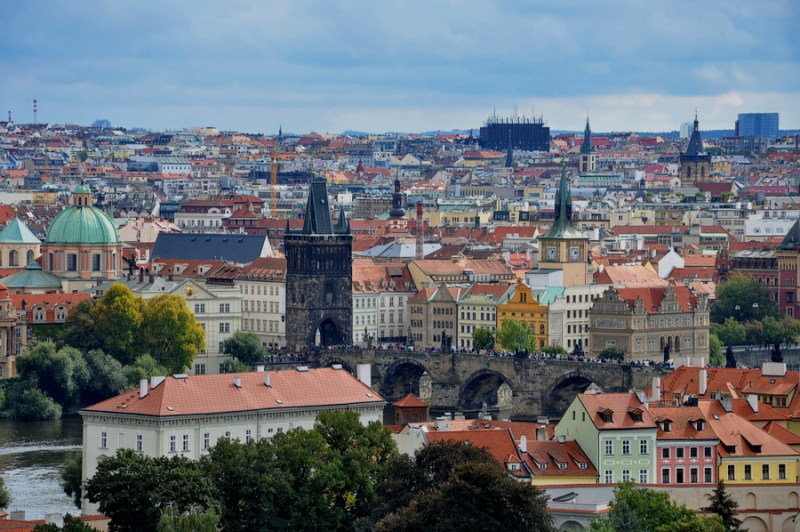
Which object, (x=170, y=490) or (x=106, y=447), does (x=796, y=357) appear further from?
(x=170, y=490)

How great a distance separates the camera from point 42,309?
430 ft

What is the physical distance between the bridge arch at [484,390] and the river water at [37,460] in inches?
767

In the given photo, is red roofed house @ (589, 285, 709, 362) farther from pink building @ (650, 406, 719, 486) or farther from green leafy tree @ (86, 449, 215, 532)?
green leafy tree @ (86, 449, 215, 532)

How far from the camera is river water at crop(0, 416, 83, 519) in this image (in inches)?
3371

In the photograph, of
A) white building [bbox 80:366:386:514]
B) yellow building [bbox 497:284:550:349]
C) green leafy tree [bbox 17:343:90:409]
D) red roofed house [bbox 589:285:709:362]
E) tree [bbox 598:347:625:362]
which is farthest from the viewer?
yellow building [bbox 497:284:550:349]

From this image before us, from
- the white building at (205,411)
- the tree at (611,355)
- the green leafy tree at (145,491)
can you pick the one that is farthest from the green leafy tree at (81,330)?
the green leafy tree at (145,491)

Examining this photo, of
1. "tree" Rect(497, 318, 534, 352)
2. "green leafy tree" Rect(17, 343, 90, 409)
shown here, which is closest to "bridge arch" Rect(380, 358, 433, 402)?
"tree" Rect(497, 318, 534, 352)

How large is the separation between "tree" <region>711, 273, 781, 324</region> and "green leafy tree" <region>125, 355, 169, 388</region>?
128ft

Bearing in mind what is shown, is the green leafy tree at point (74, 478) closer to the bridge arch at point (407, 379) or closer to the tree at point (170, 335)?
the tree at point (170, 335)

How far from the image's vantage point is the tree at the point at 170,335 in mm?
126625

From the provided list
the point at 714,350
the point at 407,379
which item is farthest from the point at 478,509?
the point at 714,350

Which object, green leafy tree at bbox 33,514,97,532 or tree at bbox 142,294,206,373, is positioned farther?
tree at bbox 142,294,206,373

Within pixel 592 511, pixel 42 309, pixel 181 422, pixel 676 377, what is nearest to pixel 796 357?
pixel 42 309

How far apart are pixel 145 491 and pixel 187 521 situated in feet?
15.3
